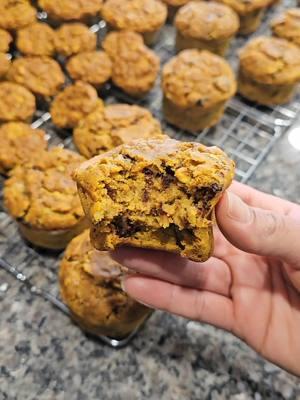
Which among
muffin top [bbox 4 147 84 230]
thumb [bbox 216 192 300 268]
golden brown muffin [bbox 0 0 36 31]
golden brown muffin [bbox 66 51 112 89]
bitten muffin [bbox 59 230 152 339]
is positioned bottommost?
bitten muffin [bbox 59 230 152 339]

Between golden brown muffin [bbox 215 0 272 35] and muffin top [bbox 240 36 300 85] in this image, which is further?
golden brown muffin [bbox 215 0 272 35]

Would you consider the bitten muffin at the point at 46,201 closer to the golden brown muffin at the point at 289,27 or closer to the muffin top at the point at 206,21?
the muffin top at the point at 206,21

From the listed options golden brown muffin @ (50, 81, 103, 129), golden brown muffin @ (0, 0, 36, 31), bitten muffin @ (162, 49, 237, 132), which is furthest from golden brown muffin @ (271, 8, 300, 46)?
golden brown muffin @ (0, 0, 36, 31)

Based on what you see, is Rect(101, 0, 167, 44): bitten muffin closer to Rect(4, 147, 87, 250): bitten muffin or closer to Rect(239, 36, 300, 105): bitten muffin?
Rect(239, 36, 300, 105): bitten muffin

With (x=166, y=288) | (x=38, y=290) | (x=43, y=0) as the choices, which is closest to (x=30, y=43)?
(x=43, y=0)

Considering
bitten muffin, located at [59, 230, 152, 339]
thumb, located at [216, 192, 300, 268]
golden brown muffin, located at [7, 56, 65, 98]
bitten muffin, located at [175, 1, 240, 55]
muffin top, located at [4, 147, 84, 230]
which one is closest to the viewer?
thumb, located at [216, 192, 300, 268]

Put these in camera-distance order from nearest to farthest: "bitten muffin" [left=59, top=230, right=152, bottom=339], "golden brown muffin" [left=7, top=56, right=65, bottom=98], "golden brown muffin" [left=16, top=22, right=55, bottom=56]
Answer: "bitten muffin" [left=59, top=230, right=152, bottom=339] → "golden brown muffin" [left=7, top=56, right=65, bottom=98] → "golden brown muffin" [left=16, top=22, right=55, bottom=56]

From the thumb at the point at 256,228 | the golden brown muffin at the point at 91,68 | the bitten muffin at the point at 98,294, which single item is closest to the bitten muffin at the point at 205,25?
the golden brown muffin at the point at 91,68

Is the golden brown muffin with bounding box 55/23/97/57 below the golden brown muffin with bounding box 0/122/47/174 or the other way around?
the other way around

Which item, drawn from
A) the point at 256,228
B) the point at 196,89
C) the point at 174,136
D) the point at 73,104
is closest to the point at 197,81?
the point at 196,89
